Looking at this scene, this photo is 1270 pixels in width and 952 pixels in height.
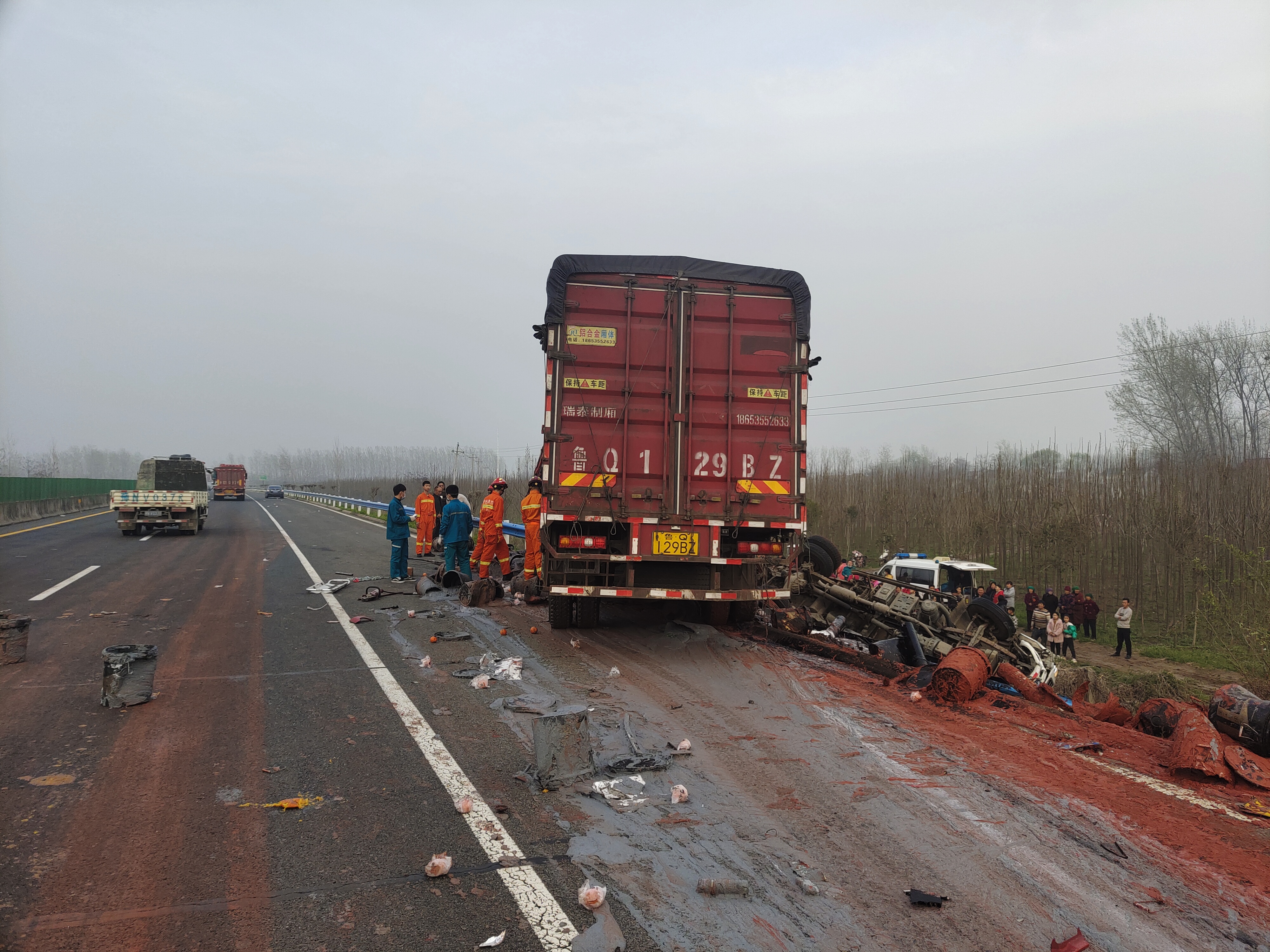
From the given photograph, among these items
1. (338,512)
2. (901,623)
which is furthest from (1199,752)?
(338,512)

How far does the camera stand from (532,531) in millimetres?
11742

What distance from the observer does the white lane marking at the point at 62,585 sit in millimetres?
10109

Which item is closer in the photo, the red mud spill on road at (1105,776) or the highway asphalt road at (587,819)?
the highway asphalt road at (587,819)

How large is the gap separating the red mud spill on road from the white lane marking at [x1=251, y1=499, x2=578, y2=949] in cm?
245

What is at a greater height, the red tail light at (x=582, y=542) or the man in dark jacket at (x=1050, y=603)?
the red tail light at (x=582, y=542)

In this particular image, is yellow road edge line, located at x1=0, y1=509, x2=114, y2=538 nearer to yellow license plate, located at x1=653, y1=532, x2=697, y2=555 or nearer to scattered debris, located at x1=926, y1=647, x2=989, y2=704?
yellow license plate, located at x1=653, y1=532, x2=697, y2=555

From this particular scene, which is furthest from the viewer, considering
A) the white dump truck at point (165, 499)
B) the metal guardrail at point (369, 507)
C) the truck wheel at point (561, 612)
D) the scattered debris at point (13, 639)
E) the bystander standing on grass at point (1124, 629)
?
the white dump truck at point (165, 499)

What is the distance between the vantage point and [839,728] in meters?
5.40

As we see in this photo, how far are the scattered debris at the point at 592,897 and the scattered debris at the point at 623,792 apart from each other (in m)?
0.85

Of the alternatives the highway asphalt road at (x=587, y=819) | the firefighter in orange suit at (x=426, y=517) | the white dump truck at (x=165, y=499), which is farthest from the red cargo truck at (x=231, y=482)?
the highway asphalt road at (x=587, y=819)

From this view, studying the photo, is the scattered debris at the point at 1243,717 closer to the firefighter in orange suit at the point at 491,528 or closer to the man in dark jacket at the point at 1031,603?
the firefighter in orange suit at the point at 491,528

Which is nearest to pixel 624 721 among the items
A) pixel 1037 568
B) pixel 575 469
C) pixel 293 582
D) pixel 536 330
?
pixel 575 469

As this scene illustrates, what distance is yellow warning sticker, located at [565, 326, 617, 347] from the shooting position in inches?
304

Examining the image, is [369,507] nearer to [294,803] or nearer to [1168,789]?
[294,803]
